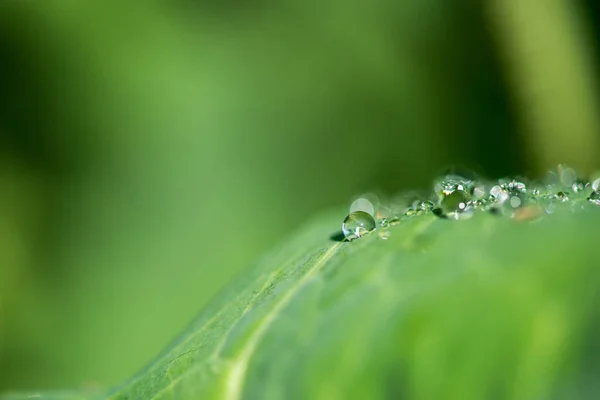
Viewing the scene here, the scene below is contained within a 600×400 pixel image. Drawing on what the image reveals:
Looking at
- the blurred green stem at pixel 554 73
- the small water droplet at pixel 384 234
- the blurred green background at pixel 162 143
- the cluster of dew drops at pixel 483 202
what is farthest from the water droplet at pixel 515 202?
the blurred green stem at pixel 554 73

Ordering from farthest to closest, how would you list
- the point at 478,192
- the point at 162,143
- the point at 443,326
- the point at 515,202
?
the point at 162,143 → the point at 478,192 → the point at 515,202 → the point at 443,326

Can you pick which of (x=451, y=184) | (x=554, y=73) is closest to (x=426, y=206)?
(x=451, y=184)

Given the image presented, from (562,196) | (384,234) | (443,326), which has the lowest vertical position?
(443,326)

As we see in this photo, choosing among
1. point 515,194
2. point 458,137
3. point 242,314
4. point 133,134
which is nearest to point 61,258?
point 133,134

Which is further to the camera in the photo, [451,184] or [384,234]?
[451,184]

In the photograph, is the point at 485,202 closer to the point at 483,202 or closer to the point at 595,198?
the point at 483,202

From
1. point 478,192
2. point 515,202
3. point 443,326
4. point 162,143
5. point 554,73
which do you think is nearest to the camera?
point 443,326

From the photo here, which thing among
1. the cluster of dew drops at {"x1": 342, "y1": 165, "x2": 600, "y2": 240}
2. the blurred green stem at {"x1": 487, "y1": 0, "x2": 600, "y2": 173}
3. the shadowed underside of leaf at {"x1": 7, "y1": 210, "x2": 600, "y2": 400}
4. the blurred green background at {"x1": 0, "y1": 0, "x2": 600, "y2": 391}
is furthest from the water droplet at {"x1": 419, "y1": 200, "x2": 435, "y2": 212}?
the blurred green stem at {"x1": 487, "y1": 0, "x2": 600, "y2": 173}

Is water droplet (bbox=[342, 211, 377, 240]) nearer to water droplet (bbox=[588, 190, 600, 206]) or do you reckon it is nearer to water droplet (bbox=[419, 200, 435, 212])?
water droplet (bbox=[419, 200, 435, 212])
